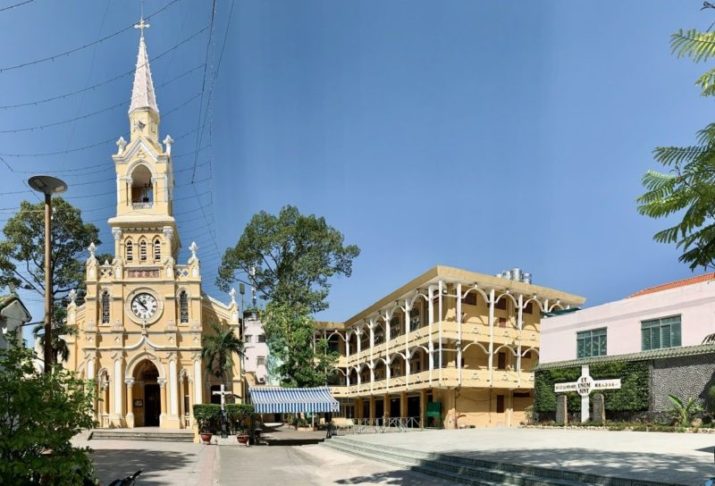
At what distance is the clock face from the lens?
1608 inches

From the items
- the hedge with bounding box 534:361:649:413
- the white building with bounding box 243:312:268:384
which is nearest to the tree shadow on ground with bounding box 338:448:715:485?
the hedge with bounding box 534:361:649:413

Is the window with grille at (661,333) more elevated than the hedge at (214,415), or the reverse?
the window with grille at (661,333)

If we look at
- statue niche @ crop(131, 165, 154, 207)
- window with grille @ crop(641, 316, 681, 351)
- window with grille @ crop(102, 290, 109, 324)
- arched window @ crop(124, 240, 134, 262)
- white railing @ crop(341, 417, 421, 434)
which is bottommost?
white railing @ crop(341, 417, 421, 434)

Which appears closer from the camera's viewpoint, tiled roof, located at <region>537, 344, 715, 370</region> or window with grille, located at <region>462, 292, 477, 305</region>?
tiled roof, located at <region>537, 344, 715, 370</region>

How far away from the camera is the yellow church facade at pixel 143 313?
129ft

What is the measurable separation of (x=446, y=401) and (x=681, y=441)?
17471 mm

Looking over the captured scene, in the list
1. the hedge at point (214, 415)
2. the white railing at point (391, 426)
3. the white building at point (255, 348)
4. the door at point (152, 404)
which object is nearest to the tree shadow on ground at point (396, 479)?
the white railing at point (391, 426)

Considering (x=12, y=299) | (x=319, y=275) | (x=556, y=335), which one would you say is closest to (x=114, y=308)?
(x=319, y=275)

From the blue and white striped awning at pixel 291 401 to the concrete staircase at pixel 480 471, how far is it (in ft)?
30.1

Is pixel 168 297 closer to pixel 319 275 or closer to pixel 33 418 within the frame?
pixel 319 275

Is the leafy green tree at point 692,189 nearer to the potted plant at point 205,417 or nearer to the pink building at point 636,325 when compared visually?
the pink building at point 636,325

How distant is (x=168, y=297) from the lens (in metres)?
41.0

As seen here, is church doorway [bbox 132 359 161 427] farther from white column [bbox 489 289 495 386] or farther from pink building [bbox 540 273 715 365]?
pink building [bbox 540 273 715 365]

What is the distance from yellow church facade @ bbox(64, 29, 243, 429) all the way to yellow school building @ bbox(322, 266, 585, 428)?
11.5m
